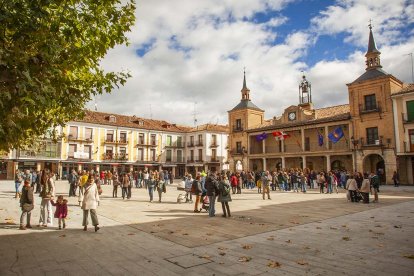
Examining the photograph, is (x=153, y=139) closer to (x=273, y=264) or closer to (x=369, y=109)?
(x=369, y=109)

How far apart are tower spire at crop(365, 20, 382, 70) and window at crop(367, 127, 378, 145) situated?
6.46m

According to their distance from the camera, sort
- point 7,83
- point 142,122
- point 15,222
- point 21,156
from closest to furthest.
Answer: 1. point 7,83
2. point 15,222
3. point 21,156
4. point 142,122

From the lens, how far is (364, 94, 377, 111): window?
2765cm

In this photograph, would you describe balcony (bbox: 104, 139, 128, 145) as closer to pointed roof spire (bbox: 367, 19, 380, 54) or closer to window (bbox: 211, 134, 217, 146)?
window (bbox: 211, 134, 217, 146)

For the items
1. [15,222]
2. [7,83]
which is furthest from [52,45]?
[15,222]

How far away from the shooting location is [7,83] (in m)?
4.74

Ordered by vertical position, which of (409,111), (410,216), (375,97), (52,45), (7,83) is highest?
(375,97)

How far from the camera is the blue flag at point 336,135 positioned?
94.4 feet

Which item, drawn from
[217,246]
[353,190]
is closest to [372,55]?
[353,190]

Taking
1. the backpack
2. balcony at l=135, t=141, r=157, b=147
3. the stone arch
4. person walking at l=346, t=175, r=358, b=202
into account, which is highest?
balcony at l=135, t=141, r=157, b=147

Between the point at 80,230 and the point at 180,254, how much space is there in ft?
12.6

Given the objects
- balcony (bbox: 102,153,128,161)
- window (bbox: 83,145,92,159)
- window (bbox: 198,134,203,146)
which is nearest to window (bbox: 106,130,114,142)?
balcony (bbox: 102,153,128,161)

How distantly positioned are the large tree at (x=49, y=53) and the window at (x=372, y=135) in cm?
2698

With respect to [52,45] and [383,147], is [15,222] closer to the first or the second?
[52,45]
